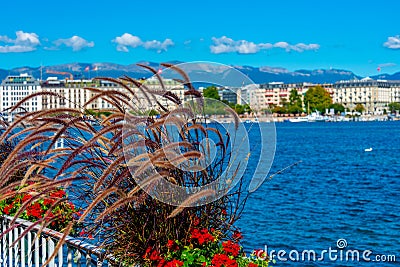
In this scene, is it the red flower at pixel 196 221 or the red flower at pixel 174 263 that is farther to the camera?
the red flower at pixel 196 221

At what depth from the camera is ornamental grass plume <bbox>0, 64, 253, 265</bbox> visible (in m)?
3.13

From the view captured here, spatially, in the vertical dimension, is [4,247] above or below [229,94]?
below

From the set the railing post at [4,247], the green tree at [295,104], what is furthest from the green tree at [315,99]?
the railing post at [4,247]

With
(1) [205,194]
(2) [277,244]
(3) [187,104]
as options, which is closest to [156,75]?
(3) [187,104]

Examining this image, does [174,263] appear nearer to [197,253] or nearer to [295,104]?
[197,253]

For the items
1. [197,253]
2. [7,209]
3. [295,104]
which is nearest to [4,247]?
[7,209]

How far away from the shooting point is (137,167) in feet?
10.4

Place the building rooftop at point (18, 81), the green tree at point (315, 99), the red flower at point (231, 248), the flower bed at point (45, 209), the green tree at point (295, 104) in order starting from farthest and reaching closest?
the green tree at point (315, 99), the green tree at point (295, 104), the building rooftop at point (18, 81), the flower bed at point (45, 209), the red flower at point (231, 248)

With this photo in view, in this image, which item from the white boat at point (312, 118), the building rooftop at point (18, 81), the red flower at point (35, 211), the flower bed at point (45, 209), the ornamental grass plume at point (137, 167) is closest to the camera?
the ornamental grass plume at point (137, 167)

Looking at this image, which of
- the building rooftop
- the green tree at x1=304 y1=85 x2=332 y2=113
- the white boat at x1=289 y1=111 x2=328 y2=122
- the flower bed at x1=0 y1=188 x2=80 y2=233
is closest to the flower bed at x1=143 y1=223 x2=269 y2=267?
the flower bed at x1=0 y1=188 x2=80 y2=233

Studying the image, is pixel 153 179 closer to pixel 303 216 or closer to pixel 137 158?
pixel 137 158

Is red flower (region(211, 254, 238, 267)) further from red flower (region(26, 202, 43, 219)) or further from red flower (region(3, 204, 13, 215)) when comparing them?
red flower (region(3, 204, 13, 215))

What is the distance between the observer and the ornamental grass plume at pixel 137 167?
313 cm

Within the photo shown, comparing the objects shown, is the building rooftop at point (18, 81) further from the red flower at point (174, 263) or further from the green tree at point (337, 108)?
the red flower at point (174, 263)
